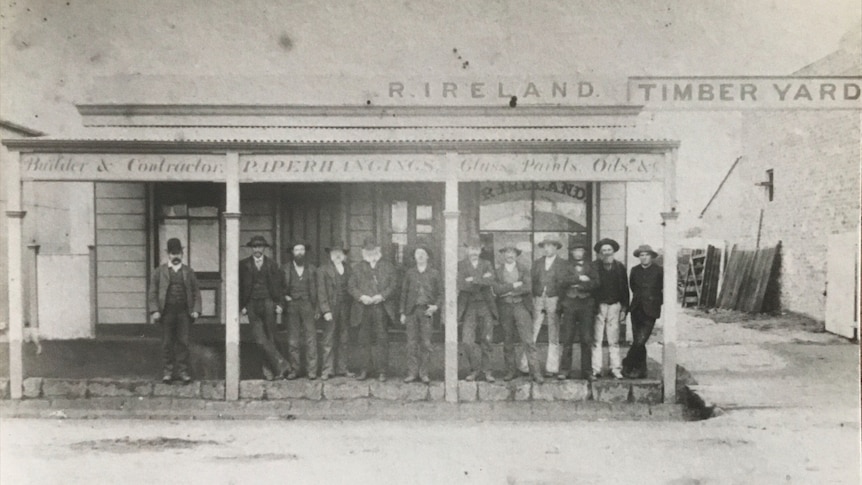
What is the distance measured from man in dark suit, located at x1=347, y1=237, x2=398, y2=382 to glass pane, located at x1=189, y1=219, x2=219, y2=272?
288cm

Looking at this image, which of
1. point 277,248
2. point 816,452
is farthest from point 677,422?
point 277,248

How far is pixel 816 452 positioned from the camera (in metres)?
5.49

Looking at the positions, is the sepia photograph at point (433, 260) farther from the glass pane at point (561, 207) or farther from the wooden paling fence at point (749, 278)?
the wooden paling fence at point (749, 278)

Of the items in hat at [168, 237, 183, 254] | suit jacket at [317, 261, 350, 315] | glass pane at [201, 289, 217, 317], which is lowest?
glass pane at [201, 289, 217, 317]

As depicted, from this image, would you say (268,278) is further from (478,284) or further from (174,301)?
(478,284)

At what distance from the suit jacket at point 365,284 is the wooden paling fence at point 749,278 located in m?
6.68

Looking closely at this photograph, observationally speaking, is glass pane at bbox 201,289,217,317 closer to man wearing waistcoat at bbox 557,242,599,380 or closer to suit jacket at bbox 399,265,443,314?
suit jacket at bbox 399,265,443,314

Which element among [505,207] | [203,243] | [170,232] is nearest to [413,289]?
[505,207]

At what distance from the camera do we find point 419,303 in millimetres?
6934

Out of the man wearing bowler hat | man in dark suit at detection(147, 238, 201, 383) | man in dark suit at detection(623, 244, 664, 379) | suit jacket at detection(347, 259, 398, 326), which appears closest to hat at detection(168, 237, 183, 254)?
man in dark suit at detection(147, 238, 201, 383)

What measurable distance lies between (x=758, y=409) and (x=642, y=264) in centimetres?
177

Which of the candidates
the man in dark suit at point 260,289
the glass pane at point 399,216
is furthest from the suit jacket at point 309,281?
the glass pane at point 399,216

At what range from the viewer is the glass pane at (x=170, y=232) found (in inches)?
357

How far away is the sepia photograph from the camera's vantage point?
223 inches
